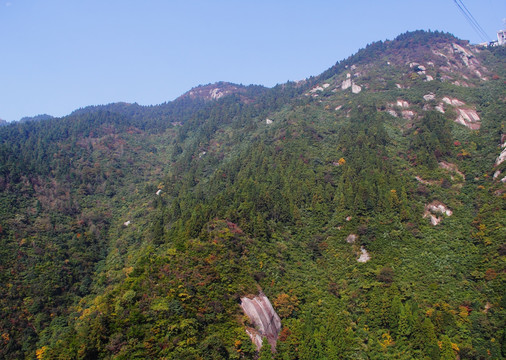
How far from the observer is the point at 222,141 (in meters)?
146

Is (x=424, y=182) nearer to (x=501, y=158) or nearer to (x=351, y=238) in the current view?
(x=501, y=158)

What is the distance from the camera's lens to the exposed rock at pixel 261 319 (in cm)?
4344

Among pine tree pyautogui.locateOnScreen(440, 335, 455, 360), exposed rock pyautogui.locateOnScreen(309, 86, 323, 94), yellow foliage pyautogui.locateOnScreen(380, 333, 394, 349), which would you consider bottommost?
pine tree pyautogui.locateOnScreen(440, 335, 455, 360)

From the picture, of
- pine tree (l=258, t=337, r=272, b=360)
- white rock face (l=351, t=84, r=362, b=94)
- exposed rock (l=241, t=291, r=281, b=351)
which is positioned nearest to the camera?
pine tree (l=258, t=337, r=272, b=360)

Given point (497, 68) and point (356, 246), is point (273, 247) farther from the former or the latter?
point (497, 68)

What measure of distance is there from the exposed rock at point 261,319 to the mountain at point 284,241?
32 centimetres

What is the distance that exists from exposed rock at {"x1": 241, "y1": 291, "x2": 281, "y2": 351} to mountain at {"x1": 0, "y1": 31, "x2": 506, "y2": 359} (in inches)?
12.6

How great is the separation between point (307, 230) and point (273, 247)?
510 inches

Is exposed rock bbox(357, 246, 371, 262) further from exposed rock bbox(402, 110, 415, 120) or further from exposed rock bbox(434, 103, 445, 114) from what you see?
exposed rock bbox(434, 103, 445, 114)

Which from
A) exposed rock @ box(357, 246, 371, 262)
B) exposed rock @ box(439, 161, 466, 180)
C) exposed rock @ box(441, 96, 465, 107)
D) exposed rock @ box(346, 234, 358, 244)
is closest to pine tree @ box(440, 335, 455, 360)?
exposed rock @ box(357, 246, 371, 262)

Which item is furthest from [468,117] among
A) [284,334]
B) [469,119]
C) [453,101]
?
[284,334]

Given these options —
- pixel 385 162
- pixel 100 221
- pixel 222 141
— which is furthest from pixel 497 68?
pixel 100 221

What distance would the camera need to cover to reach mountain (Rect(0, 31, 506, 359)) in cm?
4381

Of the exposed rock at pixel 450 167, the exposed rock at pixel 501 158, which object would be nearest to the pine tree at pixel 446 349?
the exposed rock at pixel 450 167
